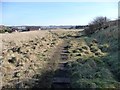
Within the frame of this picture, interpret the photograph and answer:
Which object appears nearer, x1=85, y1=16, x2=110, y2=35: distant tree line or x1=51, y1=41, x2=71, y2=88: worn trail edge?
x1=51, y1=41, x2=71, y2=88: worn trail edge

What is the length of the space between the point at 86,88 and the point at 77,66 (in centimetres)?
450

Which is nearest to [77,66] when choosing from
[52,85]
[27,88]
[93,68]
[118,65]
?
A: [93,68]

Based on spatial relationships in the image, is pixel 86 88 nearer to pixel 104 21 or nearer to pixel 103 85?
pixel 103 85

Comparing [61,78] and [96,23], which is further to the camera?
[96,23]

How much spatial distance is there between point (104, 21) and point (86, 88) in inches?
1884

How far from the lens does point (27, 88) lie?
40.3 feet

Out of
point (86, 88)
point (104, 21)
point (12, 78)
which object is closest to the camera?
point (86, 88)

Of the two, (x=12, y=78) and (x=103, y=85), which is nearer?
(x=103, y=85)

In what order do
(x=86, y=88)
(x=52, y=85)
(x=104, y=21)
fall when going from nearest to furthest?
(x=86, y=88)
(x=52, y=85)
(x=104, y=21)

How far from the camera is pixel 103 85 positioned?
1214 centimetres

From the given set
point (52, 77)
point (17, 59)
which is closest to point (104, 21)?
point (17, 59)

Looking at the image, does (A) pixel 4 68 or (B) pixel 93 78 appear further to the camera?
(A) pixel 4 68

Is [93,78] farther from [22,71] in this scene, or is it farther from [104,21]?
[104,21]

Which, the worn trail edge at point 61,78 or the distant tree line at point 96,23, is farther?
the distant tree line at point 96,23
